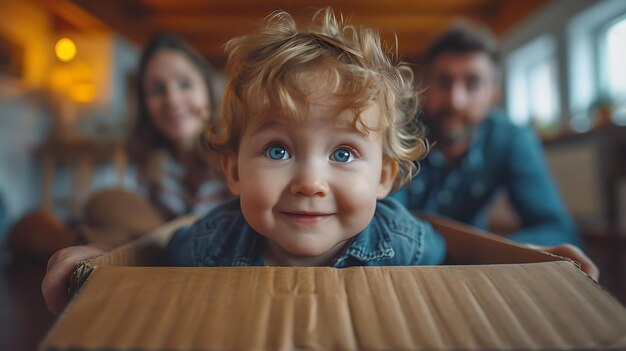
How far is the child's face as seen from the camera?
0.54 m

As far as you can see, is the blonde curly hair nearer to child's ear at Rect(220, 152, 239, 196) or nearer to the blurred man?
child's ear at Rect(220, 152, 239, 196)

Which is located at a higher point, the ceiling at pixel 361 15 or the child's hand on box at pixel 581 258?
the ceiling at pixel 361 15

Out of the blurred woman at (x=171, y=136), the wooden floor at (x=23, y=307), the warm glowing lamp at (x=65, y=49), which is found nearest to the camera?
the wooden floor at (x=23, y=307)

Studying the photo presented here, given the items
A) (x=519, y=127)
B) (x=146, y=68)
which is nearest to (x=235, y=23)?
(x=146, y=68)

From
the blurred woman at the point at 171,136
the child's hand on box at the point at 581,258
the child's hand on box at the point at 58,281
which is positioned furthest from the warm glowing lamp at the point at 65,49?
the child's hand on box at the point at 581,258

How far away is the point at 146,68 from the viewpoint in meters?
1.56

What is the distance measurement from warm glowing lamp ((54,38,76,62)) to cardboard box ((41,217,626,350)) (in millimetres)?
743

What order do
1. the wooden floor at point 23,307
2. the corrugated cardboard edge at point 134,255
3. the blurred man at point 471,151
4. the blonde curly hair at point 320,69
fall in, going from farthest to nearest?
the blurred man at point 471,151 → the wooden floor at point 23,307 → the blonde curly hair at point 320,69 → the corrugated cardboard edge at point 134,255

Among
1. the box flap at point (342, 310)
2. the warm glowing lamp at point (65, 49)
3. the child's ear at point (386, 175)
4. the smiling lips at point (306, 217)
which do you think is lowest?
the box flap at point (342, 310)

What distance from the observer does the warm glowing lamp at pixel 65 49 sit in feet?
3.28

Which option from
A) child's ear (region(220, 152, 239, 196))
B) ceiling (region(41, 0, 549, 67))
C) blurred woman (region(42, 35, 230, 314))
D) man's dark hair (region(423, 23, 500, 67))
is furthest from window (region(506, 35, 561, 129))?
child's ear (region(220, 152, 239, 196))

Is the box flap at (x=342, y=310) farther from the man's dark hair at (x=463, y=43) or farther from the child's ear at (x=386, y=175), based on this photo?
the man's dark hair at (x=463, y=43)

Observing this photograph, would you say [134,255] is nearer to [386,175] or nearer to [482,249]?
[386,175]

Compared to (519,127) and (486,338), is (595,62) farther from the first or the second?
(486,338)
